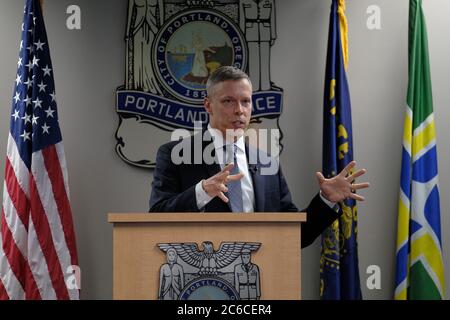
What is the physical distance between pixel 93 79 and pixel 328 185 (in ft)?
7.60

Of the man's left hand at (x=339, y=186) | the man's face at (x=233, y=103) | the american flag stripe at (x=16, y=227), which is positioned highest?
the man's face at (x=233, y=103)

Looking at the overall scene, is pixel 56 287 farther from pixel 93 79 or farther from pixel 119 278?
pixel 119 278

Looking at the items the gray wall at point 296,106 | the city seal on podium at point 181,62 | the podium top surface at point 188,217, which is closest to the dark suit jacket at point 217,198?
the podium top surface at point 188,217

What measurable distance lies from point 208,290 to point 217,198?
728 mm

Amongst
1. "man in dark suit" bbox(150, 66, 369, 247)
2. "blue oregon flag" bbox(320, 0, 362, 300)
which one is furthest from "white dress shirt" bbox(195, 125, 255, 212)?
"blue oregon flag" bbox(320, 0, 362, 300)

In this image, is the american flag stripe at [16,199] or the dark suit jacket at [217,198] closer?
the dark suit jacket at [217,198]

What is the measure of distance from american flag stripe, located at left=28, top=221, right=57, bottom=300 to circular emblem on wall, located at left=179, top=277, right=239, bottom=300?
2133 mm

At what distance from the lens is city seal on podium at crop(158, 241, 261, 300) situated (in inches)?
81.7

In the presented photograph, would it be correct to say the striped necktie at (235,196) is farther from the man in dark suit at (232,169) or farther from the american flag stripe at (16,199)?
the american flag stripe at (16,199)

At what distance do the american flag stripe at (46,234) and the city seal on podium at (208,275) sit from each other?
82.2 inches

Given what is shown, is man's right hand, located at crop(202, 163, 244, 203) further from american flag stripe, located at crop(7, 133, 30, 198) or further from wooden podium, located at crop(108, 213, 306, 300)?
american flag stripe, located at crop(7, 133, 30, 198)

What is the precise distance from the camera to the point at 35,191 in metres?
3.99

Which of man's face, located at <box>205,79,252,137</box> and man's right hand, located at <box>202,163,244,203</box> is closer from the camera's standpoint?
man's right hand, located at <box>202,163,244,203</box>

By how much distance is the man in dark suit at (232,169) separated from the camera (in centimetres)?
270
